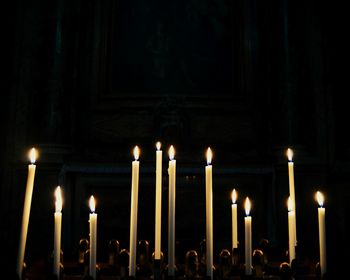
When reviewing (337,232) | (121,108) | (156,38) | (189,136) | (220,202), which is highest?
(156,38)

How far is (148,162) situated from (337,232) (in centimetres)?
151

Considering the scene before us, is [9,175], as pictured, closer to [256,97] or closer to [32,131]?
[32,131]

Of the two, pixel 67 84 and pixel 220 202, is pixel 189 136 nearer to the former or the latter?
pixel 220 202

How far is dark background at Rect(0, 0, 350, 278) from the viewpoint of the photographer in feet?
10.9

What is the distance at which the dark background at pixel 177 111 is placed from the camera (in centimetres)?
331

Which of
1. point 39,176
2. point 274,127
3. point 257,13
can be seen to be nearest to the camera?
point 39,176

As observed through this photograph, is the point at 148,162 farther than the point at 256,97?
No

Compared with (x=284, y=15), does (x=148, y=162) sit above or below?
below

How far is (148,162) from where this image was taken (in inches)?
133

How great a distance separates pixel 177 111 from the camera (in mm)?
3537

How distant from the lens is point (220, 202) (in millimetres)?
3346

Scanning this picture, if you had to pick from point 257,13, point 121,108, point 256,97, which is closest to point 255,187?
point 256,97

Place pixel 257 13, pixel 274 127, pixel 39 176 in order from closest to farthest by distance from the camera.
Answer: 1. pixel 39 176
2. pixel 274 127
3. pixel 257 13

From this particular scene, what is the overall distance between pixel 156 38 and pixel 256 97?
0.98 metres
